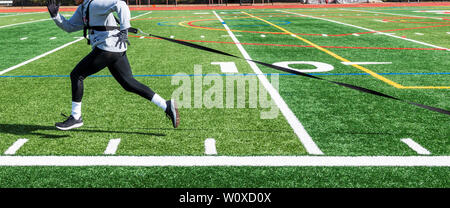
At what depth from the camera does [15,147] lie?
4734mm

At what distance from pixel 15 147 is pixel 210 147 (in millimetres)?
2015

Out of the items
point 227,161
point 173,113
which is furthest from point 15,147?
point 227,161

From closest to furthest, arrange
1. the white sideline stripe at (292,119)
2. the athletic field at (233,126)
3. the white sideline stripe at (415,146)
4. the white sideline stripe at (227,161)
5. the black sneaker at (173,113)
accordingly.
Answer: the athletic field at (233,126)
the white sideline stripe at (227,161)
the white sideline stripe at (415,146)
the white sideline stripe at (292,119)
the black sneaker at (173,113)

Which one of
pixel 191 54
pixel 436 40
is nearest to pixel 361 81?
pixel 191 54

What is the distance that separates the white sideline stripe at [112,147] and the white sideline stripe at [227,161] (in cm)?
16

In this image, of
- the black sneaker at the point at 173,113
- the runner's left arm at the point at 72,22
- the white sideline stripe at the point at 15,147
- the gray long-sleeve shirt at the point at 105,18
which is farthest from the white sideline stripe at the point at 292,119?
the white sideline stripe at the point at 15,147

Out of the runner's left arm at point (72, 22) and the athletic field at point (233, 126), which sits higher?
the runner's left arm at point (72, 22)

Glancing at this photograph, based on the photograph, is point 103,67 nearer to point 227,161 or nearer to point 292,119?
point 227,161

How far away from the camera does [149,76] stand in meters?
8.74

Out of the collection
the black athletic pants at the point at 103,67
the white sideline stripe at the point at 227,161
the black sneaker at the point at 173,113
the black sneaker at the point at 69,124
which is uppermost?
the black athletic pants at the point at 103,67

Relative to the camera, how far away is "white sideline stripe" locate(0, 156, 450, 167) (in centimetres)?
426

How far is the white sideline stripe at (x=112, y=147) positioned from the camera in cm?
458

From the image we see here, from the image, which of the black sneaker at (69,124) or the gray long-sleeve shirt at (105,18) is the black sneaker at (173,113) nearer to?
the gray long-sleeve shirt at (105,18)
